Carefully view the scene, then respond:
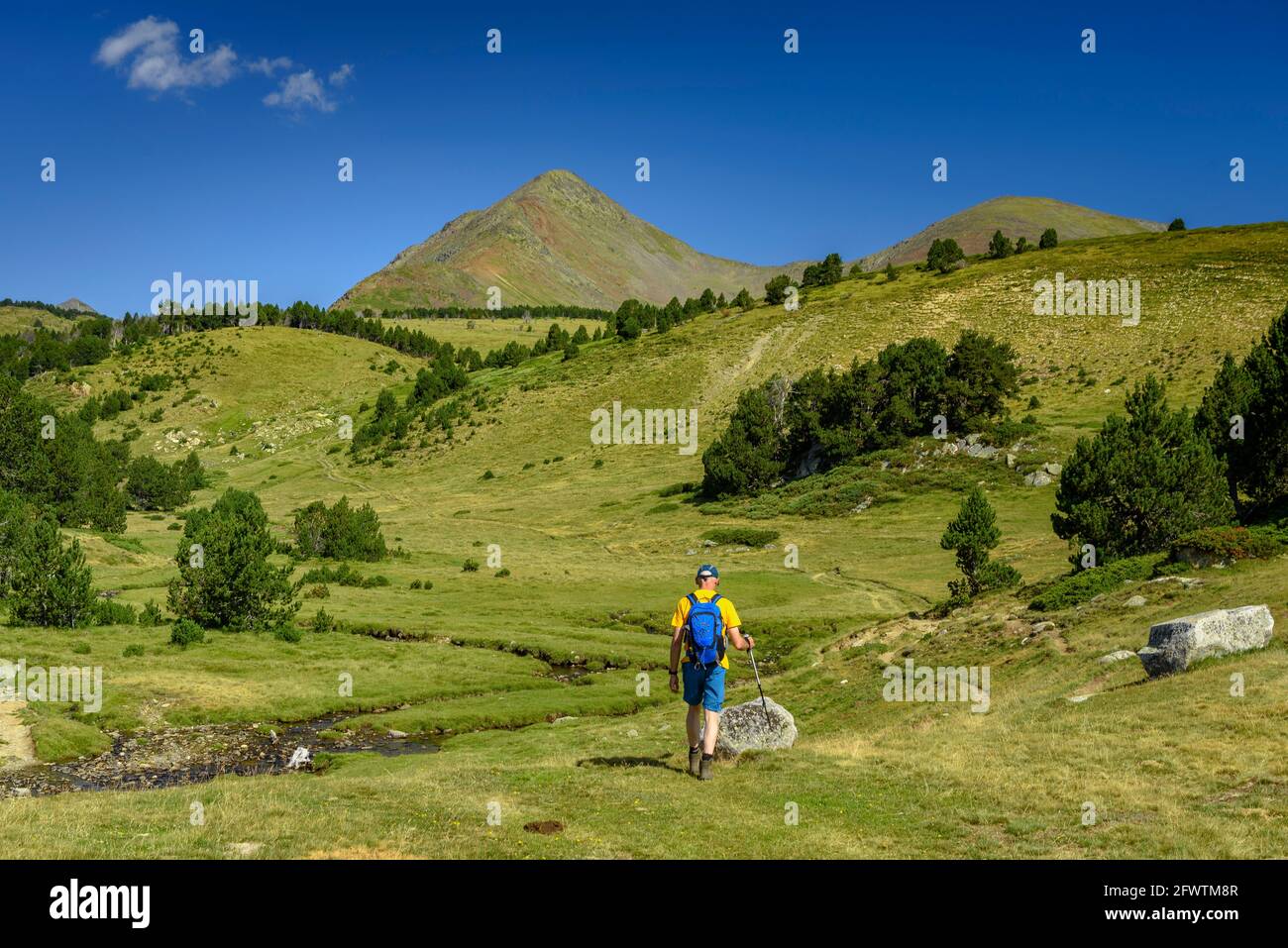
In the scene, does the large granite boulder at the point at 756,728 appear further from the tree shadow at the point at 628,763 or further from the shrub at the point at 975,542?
the shrub at the point at 975,542

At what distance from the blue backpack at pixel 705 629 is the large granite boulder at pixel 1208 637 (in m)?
13.0

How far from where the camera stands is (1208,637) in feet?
74.7

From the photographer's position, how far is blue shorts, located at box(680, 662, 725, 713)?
1705 cm

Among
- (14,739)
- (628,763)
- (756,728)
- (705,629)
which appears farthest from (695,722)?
(14,739)

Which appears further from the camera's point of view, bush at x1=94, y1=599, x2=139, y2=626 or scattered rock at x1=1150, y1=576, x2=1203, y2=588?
bush at x1=94, y1=599, x2=139, y2=626

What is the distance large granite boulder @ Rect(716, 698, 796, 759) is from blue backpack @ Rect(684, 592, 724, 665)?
14.8 feet

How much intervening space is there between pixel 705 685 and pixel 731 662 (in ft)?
98.9

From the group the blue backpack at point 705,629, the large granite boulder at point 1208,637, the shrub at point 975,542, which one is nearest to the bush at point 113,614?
the blue backpack at point 705,629

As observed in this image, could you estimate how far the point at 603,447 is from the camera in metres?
134

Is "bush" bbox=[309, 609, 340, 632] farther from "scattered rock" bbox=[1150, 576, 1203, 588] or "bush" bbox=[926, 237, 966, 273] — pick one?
"bush" bbox=[926, 237, 966, 273]

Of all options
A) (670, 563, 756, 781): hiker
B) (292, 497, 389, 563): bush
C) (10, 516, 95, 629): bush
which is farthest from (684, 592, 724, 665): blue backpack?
(292, 497, 389, 563): bush

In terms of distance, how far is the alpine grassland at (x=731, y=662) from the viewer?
556 inches

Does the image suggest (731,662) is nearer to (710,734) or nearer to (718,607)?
(710,734)

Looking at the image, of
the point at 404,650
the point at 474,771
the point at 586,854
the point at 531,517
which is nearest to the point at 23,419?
the point at 531,517
